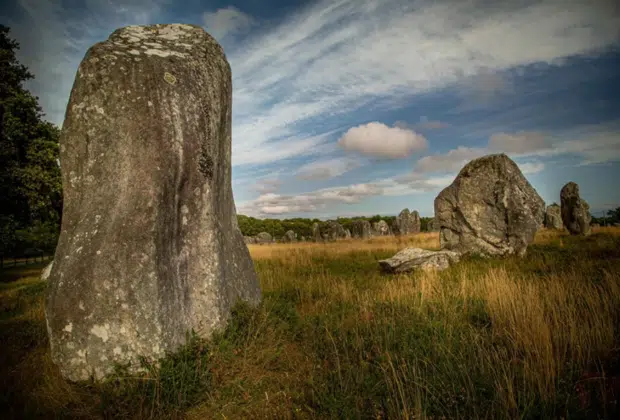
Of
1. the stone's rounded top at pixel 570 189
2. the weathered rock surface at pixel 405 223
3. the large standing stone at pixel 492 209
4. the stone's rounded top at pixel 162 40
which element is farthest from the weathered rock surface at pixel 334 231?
the stone's rounded top at pixel 162 40

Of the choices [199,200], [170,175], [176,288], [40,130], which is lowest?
[176,288]

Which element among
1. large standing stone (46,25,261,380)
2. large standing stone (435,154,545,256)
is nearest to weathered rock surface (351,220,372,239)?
large standing stone (435,154,545,256)

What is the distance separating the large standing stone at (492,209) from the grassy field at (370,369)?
624cm

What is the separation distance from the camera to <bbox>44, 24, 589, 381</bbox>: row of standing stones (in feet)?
11.9

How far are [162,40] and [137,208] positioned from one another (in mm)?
2510

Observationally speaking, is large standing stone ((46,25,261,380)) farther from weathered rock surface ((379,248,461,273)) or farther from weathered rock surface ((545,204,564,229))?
weathered rock surface ((545,204,564,229))

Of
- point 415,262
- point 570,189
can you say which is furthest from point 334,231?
point 415,262

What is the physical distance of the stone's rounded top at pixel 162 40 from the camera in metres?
4.27

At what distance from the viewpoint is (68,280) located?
3.70m

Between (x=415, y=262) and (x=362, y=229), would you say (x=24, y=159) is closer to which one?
(x=415, y=262)

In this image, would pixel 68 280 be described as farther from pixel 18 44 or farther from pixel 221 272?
pixel 18 44

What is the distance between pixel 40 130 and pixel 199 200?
17.3m

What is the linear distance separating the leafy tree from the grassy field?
12265 millimetres

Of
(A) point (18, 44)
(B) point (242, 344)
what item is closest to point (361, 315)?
(B) point (242, 344)
